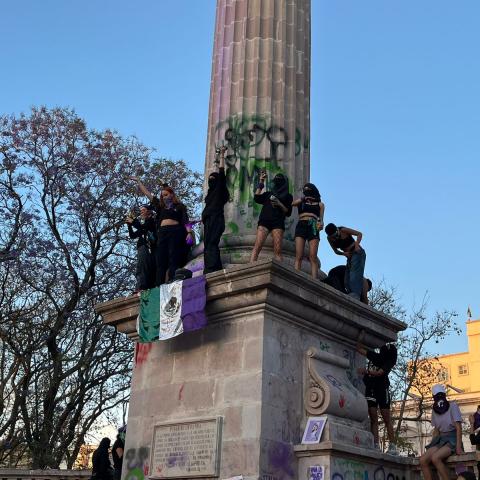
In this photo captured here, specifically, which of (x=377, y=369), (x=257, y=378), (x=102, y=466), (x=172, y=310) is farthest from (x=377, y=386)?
(x=102, y=466)

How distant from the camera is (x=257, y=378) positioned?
9.64 metres

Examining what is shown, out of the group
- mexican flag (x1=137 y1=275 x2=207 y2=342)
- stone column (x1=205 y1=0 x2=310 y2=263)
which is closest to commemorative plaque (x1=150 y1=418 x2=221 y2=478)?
mexican flag (x1=137 y1=275 x2=207 y2=342)

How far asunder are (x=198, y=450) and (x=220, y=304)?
2073mm

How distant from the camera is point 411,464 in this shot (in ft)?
36.1

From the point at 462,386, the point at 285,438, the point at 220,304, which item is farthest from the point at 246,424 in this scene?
the point at 462,386

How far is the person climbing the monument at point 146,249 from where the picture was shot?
40.8 ft

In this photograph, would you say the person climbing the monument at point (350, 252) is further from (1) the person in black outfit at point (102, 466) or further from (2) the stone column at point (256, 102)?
(1) the person in black outfit at point (102, 466)

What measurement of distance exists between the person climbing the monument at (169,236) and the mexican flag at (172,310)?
0.87 meters

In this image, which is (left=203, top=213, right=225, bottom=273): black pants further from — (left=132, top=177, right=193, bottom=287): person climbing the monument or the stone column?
(left=132, top=177, right=193, bottom=287): person climbing the monument

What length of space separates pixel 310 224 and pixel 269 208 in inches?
29.7

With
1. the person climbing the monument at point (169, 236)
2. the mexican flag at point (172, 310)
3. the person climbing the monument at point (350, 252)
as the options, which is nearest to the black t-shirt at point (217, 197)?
the person climbing the monument at point (169, 236)

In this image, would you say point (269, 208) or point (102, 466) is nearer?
point (269, 208)

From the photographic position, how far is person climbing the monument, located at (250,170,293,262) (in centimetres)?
1102

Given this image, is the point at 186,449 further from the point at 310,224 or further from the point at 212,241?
the point at 310,224
